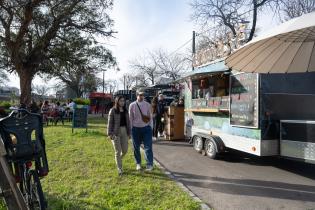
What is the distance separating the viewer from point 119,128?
7.66 metres

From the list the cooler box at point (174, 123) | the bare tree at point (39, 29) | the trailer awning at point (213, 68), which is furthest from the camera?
the bare tree at point (39, 29)

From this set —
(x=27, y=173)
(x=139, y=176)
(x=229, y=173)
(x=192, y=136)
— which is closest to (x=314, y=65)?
(x=229, y=173)

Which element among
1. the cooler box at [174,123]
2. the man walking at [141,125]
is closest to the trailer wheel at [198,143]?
the cooler box at [174,123]

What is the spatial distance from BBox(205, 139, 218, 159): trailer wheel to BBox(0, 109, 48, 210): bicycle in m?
5.27

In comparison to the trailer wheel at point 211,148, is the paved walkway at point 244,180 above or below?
below

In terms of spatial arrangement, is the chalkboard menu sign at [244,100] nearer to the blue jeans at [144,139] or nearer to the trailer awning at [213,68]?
the trailer awning at [213,68]

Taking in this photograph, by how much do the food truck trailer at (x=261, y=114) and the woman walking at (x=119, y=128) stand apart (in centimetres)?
257

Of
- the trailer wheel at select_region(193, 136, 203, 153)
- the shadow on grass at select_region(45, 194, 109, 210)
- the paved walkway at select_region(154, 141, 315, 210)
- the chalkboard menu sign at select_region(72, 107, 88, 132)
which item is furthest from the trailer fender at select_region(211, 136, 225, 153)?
the chalkboard menu sign at select_region(72, 107, 88, 132)

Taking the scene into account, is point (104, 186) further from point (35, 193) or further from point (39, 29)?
point (39, 29)

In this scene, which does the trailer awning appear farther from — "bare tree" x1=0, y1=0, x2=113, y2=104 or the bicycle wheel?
"bare tree" x1=0, y1=0, x2=113, y2=104

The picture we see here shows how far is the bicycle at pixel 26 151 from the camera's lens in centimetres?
449

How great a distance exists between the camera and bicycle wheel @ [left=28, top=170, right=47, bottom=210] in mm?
4496

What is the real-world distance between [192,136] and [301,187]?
4783 millimetres

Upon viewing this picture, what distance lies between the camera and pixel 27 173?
473 centimetres
